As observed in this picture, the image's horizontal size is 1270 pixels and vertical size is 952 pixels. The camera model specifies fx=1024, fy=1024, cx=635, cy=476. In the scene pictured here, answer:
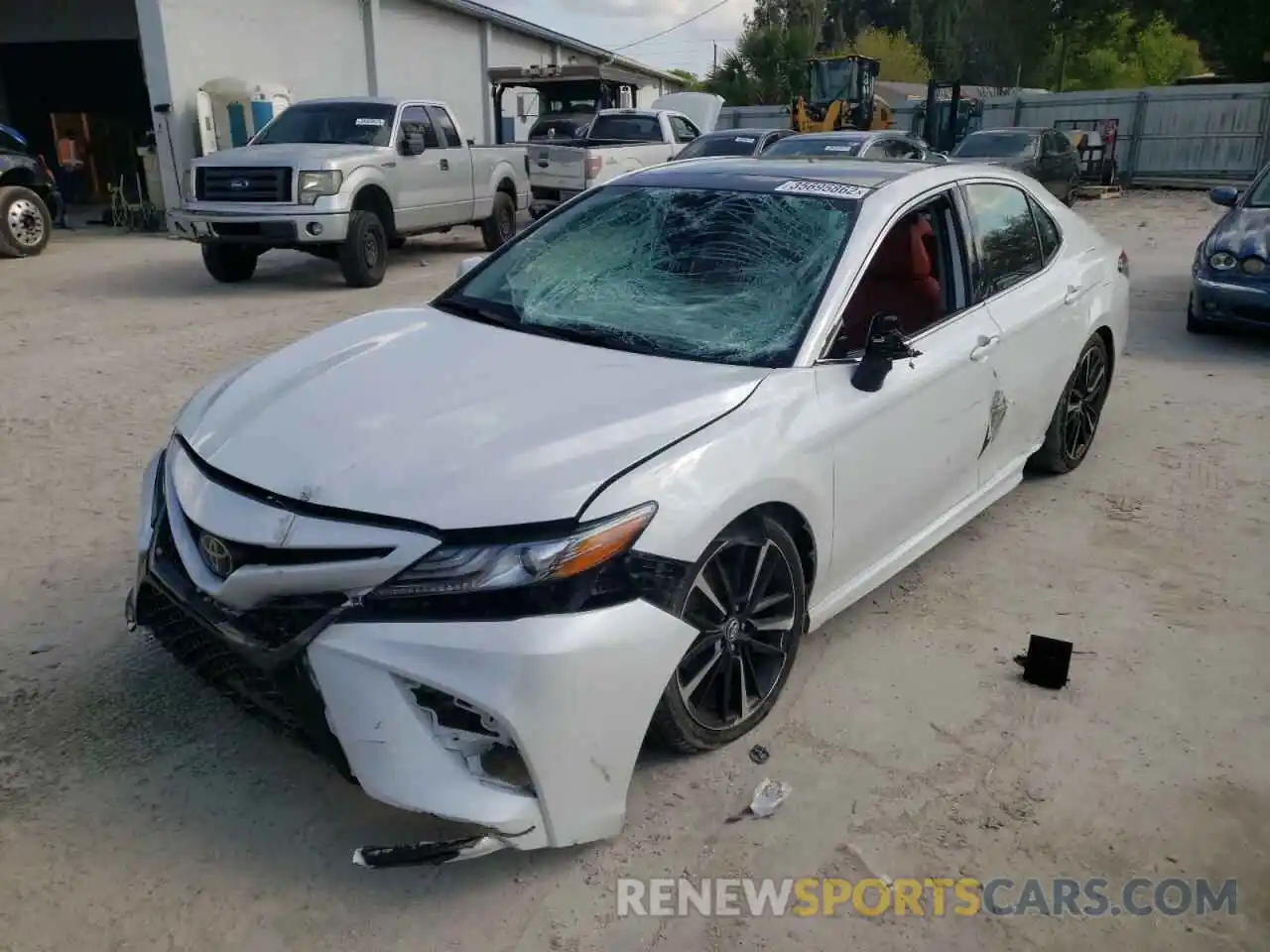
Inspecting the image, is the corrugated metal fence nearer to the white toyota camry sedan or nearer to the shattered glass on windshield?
the white toyota camry sedan

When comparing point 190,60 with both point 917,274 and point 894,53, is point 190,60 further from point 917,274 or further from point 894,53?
point 894,53

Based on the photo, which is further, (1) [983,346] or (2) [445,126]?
(2) [445,126]

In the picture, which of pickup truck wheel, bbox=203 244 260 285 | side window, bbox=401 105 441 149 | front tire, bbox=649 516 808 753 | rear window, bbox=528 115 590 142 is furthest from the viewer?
rear window, bbox=528 115 590 142

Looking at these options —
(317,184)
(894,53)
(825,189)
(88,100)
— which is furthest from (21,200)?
(894,53)

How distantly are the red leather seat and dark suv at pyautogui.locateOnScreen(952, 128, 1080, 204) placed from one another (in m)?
16.0

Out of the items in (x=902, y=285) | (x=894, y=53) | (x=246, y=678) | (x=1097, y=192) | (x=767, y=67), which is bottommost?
(x=1097, y=192)

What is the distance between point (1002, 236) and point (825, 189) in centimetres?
111

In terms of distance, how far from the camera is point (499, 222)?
14227 millimetres

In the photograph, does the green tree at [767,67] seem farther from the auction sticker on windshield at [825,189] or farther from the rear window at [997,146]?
the auction sticker on windshield at [825,189]

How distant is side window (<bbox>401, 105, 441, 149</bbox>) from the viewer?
12000 millimetres

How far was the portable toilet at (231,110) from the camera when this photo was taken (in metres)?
16.7

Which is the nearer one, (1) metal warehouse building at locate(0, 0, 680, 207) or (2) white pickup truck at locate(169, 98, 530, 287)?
(2) white pickup truck at locate(169, 98, 530, 287)

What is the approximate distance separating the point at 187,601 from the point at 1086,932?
2359 mm

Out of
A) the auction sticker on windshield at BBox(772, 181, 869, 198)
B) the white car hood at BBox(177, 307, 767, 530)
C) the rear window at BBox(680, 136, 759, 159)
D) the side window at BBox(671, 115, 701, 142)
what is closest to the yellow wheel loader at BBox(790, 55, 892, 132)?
the side window at BBox(671, 115, 701, 142)
